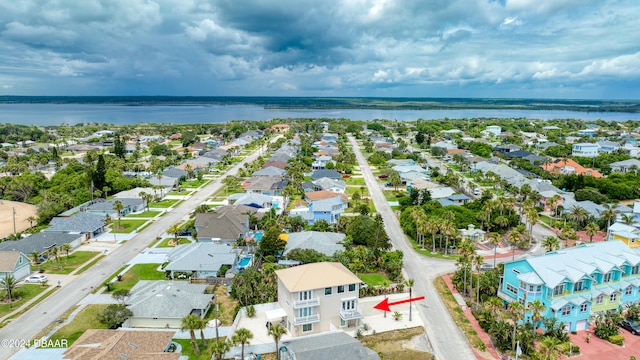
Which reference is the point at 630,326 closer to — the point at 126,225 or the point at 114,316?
the point at 114,316

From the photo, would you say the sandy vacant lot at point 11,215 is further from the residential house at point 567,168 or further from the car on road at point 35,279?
the residential house at point 567,168

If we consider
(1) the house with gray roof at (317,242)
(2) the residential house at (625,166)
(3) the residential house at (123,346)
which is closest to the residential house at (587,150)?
(2) the residential house at (625,166)

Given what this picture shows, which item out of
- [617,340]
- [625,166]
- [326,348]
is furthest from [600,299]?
[625,166]

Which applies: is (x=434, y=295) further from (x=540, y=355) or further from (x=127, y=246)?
(x=127, y=246)

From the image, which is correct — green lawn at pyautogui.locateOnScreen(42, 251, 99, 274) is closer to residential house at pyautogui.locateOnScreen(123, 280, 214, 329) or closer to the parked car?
residential house at pyautogui.locateOnScreen(123, 280, 214, 329)

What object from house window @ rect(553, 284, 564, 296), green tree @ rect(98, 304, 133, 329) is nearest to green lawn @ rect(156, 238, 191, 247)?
green tree @ rect(98, 304, 133, 329)

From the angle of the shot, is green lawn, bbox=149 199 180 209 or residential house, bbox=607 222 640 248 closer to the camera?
residential house, bbox=607 222 640 248
